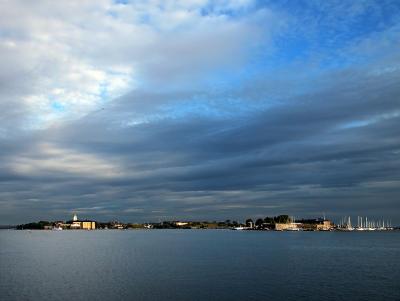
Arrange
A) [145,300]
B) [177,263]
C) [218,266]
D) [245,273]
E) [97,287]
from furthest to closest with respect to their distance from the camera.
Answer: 1. [177,263]
2. [218,266]
3. [245,273]
4. [97,287]
5. [145,300]

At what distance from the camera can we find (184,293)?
55531 millimetres

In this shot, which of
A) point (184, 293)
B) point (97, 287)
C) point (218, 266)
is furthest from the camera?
point (218, 266)

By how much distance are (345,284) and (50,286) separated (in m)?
39.1

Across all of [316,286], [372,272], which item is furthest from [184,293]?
[372,272]

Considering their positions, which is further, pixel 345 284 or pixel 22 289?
pixel 345 284

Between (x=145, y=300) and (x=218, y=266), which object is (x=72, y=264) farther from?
(x=145, y=300)

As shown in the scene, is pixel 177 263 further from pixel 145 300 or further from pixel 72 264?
pixel 145 300

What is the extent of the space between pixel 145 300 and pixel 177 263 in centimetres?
3927

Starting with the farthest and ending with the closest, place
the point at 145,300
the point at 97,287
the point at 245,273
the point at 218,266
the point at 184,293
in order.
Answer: the point at 218,266 < the point at 245,273 < the point at 97,287 < the point at 184,293 < the point at 145,300

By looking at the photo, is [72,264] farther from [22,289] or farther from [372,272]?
[372,272]

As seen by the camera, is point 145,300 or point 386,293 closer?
point 145,300

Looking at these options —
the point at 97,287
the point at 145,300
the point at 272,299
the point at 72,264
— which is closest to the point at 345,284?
the point at 272,299

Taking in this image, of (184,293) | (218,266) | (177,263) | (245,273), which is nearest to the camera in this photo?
(184,293)

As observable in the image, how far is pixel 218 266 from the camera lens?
277 feet
